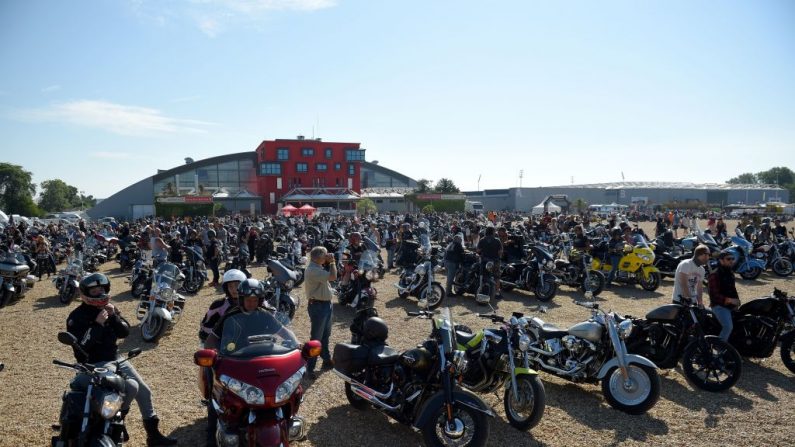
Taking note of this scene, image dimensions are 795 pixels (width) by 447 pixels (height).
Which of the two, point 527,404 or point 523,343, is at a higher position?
point 523,343

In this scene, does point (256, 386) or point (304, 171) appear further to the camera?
point (304, 171)

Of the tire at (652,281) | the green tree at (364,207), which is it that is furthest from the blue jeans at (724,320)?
the green tree at (364,207)

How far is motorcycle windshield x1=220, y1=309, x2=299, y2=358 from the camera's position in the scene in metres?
3.19

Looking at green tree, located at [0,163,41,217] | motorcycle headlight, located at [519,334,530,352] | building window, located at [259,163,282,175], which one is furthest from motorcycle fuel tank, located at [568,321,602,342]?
green tree, located at [0,163,41,217]

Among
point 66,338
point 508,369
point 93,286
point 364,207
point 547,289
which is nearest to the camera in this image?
point 66,338

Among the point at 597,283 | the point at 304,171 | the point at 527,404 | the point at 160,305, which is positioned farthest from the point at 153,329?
the point at 304,171

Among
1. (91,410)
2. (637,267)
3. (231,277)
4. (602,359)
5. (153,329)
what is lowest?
(153,329)

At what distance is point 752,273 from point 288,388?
14.6 metres

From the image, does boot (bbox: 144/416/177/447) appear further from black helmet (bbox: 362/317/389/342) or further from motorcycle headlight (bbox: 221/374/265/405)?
black helmet (bbox: 362/317/389/342)

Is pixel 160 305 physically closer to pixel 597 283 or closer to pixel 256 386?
pixel 256 386

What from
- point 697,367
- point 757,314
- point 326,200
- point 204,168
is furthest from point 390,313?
point 204,168

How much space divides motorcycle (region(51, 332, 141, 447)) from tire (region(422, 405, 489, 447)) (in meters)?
2.36

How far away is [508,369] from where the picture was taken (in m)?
4.56

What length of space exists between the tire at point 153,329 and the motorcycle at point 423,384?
13.4ft
